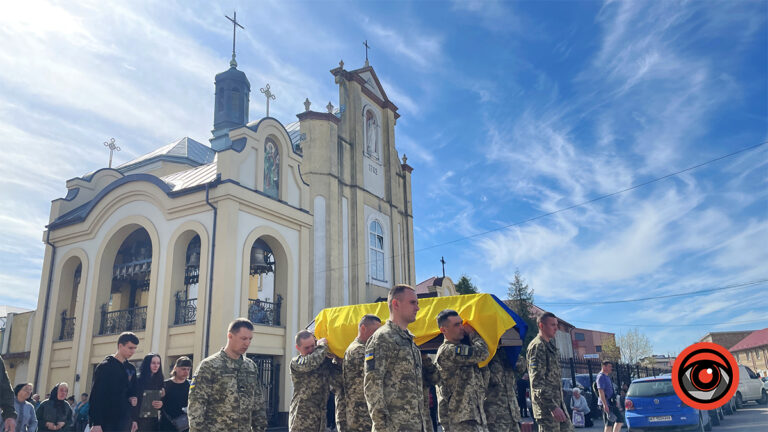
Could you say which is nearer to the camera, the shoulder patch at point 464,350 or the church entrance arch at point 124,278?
the shoulder patch at point 464,350

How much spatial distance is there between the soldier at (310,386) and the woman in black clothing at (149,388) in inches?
70.9

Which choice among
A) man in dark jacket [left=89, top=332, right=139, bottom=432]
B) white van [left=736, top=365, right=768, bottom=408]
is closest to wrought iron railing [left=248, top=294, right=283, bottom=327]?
man in dark jacket [left=89, top=332, right=139, bottom=432]

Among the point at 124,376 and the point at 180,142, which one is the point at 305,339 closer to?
the point at 124,376

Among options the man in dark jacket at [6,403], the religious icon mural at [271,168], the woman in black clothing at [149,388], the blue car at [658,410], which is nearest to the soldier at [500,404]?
the woman in black clothing at [149,388]

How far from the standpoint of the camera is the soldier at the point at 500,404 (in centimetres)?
652

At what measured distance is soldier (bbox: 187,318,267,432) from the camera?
4.83 meters

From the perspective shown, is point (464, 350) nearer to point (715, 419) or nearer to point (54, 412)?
point (54, 412)

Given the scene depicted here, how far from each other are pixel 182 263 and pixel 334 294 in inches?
228

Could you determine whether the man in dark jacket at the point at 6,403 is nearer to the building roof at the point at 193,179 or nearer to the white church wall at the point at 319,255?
the building roof at the point at 193,179


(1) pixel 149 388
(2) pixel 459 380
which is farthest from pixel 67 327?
(2) pixel 459 380

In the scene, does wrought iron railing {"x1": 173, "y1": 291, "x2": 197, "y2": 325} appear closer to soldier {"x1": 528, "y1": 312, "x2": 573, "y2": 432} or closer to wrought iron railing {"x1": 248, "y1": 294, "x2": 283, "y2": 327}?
wrought iron railing {"x1": 248, "y1": 294, "x2": 283, "y2": 327}

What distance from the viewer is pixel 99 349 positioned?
17984 mm

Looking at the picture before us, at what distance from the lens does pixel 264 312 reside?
17828 millimetres

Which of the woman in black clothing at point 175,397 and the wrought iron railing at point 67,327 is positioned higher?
the wrought iron railing at point 67,327
